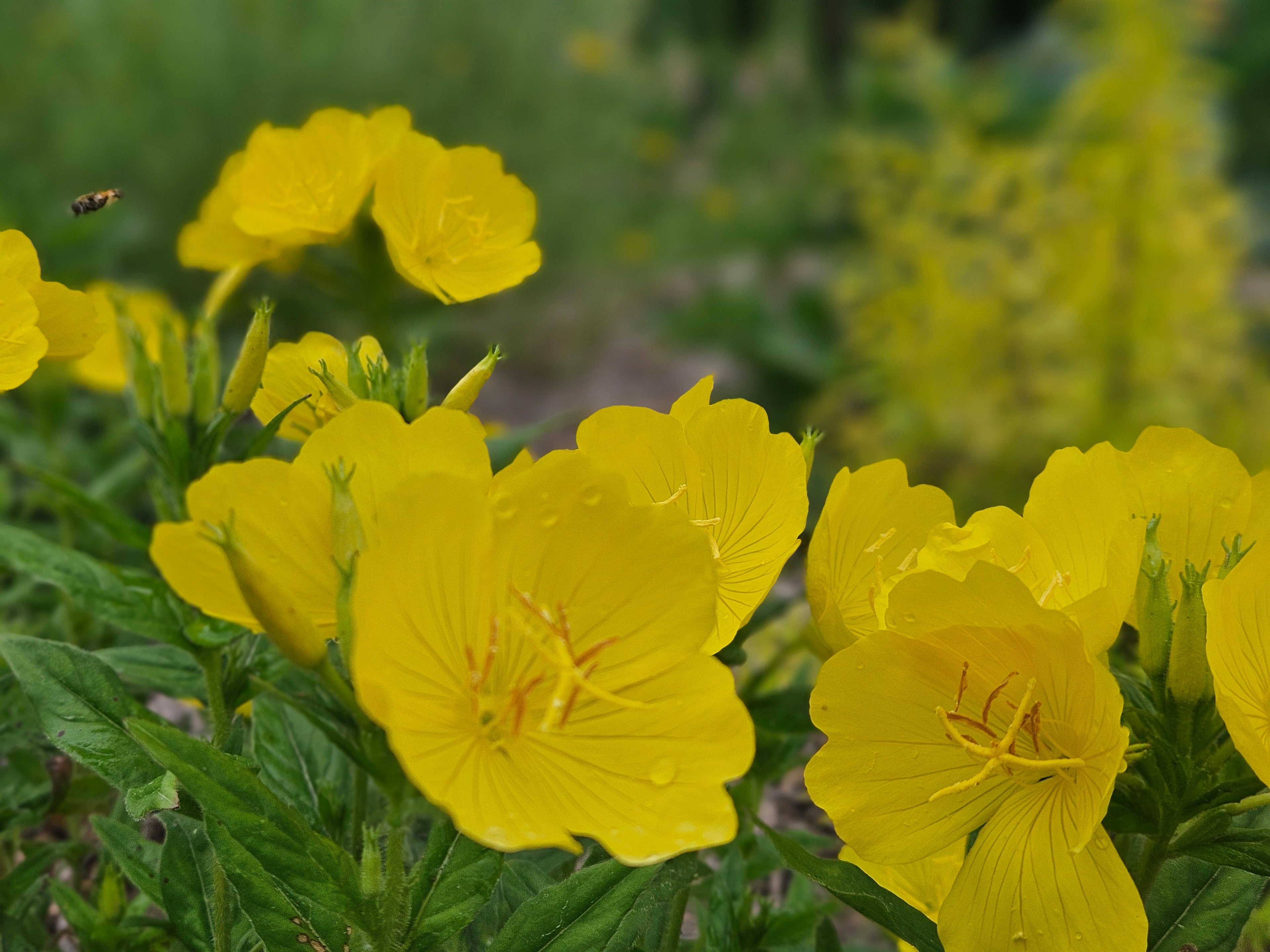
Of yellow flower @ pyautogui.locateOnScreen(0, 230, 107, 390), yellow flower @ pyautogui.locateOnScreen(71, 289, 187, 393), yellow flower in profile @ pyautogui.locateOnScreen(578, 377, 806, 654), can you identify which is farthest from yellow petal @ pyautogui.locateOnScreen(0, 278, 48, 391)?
yellow flower @ pyautogui.locateOnScreen(71, 289, 187, 393)

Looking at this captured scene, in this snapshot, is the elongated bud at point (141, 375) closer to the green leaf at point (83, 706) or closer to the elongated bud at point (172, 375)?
the elongated bud at point (172, 375)

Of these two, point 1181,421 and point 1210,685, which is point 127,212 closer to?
point 1181,421

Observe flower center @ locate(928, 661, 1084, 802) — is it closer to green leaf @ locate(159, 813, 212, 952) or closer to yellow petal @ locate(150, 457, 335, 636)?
yellow petal @ locate(150, 457, 335, 636)

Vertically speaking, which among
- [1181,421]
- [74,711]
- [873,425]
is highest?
[74,711]

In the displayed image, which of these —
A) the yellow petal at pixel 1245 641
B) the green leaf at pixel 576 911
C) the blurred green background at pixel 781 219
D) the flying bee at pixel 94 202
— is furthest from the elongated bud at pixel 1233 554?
the flying bee at pixel 94 202

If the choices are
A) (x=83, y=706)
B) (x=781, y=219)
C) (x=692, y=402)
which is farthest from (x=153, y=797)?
(x=781, y=219)

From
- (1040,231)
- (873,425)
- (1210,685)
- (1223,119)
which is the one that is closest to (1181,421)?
(1040,231)

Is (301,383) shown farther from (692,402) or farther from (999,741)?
(999,741)
